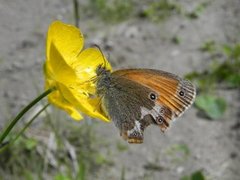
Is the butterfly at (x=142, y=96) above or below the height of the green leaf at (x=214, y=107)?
below

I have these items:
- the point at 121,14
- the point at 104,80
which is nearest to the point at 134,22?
the point at 121,14

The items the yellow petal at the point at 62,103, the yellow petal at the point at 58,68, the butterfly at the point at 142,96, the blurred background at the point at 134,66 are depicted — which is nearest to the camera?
the yellow petal at the point at 58,68

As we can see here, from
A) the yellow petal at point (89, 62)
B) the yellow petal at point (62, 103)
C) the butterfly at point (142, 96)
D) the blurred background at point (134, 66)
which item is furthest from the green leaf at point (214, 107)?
the yellow petal at point (62, 103)

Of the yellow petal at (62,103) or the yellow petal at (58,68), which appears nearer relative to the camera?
the yellow petal at (58,68)

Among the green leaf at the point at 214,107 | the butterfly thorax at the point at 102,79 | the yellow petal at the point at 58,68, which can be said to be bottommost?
the yellow petal at the point at 58,68

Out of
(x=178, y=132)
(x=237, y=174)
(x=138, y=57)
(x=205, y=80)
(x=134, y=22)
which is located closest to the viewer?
(x=237, y=174)

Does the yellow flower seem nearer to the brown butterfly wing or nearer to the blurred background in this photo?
the brown butterfly wing

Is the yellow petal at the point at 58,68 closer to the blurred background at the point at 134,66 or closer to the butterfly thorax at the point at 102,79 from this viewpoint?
the butterfly thorax at the point at 102,79

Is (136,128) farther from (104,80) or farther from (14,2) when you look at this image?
(14,2)
